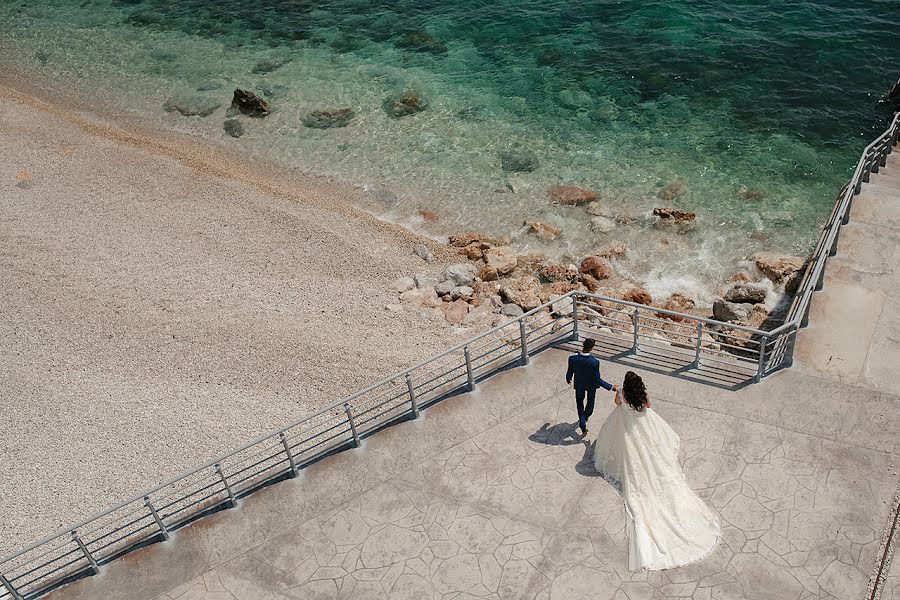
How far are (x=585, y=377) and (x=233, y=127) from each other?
21047 mm

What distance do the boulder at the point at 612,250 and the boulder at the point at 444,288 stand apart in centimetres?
452

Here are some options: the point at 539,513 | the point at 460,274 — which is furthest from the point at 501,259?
the point at 539,513

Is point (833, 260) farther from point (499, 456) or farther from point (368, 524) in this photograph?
point (368, 524)

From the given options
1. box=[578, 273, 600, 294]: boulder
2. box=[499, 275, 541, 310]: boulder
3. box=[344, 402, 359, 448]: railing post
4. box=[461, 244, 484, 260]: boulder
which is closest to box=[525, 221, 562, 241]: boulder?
box=[461, 244, 484, 260]: boulder

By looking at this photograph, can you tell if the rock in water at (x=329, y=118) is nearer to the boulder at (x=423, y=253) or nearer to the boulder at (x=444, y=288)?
the boulder at (x=423, y=253)

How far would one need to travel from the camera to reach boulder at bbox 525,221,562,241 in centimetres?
2169

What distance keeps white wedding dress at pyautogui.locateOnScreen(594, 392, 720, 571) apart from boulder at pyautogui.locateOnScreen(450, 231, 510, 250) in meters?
11.6

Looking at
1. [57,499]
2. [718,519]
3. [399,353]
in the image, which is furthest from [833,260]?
[57,499]

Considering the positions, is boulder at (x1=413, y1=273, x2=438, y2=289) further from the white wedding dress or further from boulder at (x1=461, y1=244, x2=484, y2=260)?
the white wedding dress

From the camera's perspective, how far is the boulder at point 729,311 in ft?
57.4

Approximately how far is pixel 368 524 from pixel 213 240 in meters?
12.7

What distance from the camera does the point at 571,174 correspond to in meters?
23.9

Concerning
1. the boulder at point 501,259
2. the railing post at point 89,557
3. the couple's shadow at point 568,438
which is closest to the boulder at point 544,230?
the boulder at point 501,259

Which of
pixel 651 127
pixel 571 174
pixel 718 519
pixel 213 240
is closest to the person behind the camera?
pixel 718 519
